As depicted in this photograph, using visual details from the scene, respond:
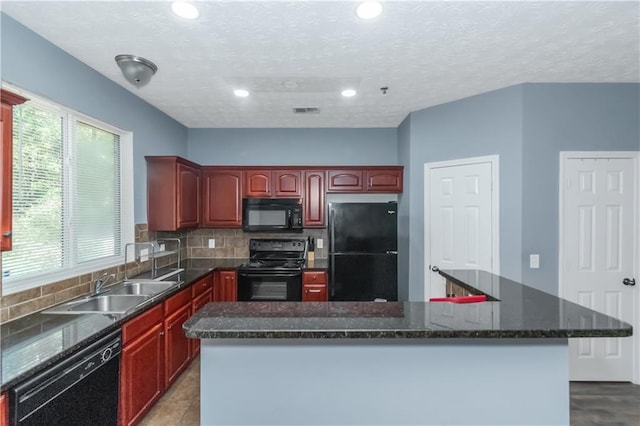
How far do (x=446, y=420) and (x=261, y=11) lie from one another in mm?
2190

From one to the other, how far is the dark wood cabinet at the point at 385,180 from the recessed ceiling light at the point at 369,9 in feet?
7.42

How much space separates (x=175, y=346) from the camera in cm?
261

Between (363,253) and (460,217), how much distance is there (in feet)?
3.75

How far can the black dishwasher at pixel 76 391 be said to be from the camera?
128cm

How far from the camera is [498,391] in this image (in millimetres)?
1209

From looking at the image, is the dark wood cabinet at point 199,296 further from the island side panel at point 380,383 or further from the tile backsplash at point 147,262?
the island side panel at point 380,383

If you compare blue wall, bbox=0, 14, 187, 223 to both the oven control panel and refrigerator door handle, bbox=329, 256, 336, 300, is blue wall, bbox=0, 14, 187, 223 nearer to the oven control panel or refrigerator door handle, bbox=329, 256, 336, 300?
the oven control panel

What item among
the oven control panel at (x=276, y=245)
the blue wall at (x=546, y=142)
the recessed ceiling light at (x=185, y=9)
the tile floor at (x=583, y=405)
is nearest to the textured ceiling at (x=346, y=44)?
the recessed ceiling light at (x=185, y=9)

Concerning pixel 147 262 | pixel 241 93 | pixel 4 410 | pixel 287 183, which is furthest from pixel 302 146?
pixel 4 410

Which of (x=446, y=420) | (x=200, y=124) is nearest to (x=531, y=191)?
(x=446, y=420)

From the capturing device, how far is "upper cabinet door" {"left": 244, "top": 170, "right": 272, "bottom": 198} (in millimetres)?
3869

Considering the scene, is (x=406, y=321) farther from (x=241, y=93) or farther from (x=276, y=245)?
(x=276, y=245)

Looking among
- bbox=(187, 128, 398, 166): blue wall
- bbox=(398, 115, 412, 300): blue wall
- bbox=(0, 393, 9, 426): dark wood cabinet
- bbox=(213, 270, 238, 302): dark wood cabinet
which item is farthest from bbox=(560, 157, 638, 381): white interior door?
bbox=(0, 393, 9, 426): dark wood cabinet

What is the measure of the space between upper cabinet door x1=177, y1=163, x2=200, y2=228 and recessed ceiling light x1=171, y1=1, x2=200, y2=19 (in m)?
1.82
